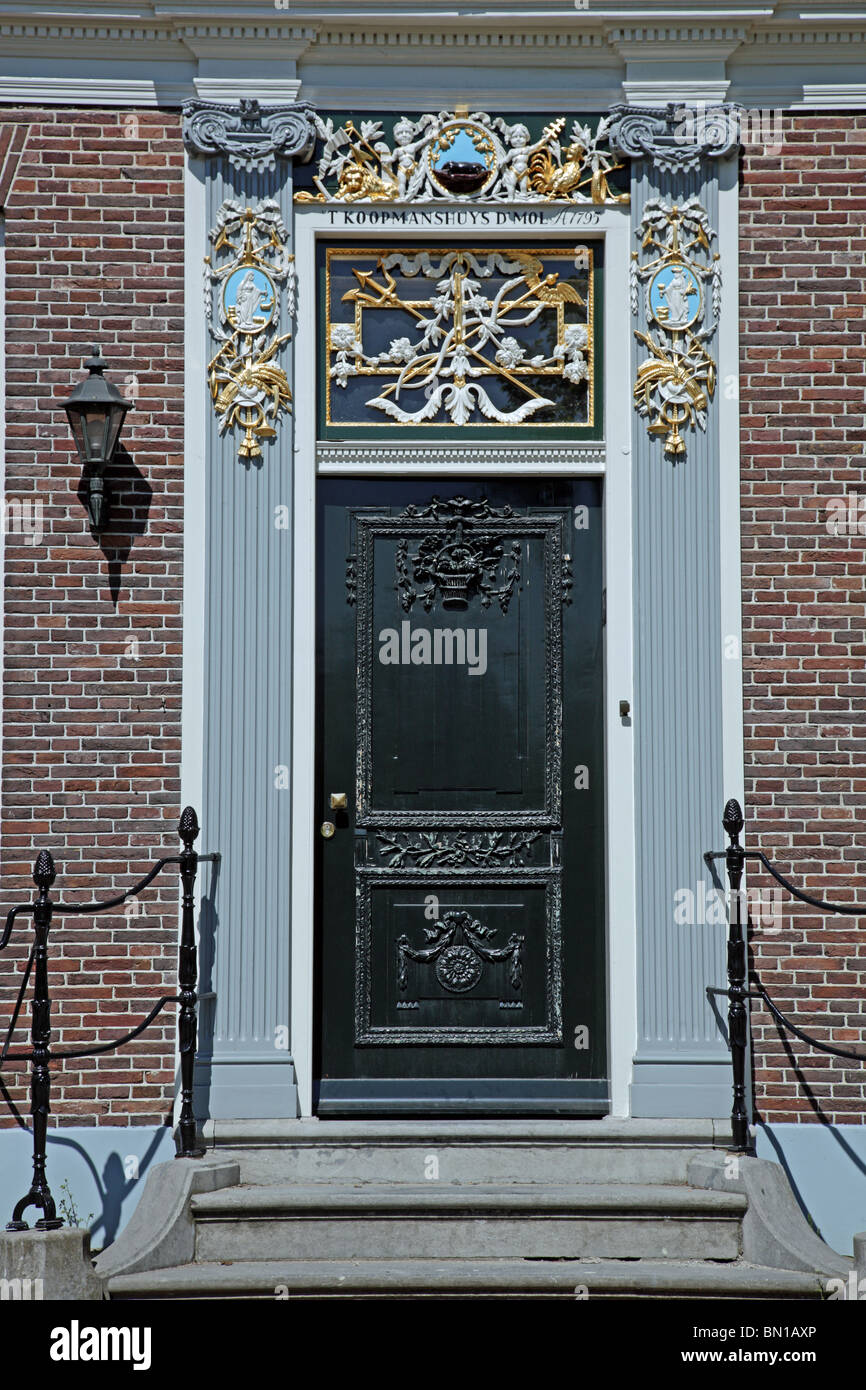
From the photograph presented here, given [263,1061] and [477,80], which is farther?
[477,80]

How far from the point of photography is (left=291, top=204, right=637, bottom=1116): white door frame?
631cm

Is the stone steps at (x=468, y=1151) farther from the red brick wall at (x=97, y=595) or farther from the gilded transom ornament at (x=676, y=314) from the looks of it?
the gilded transom ornament at (x=676, y=314)

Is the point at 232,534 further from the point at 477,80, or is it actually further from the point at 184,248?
the point at 477,80

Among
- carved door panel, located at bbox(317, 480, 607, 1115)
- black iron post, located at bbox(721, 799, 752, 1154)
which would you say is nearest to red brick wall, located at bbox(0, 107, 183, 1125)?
carved door panel, located at bbox(317, 480, 607, 1115)

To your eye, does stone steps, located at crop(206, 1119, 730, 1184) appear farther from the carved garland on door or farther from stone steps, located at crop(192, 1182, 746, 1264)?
the carved garland on door

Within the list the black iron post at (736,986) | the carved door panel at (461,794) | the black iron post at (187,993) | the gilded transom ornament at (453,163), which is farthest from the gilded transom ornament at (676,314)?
the black iron post at (187,993)

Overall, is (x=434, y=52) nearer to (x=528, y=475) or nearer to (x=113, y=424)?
(x=528, y=475)

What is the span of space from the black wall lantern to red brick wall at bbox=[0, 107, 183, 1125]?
0.11 meters

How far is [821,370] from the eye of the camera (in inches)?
255

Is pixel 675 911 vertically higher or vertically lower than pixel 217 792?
lower

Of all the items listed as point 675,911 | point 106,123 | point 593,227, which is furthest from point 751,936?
point 106,123

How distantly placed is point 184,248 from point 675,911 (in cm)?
374

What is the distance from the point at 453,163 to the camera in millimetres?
6543

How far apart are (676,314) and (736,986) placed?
119 inches
